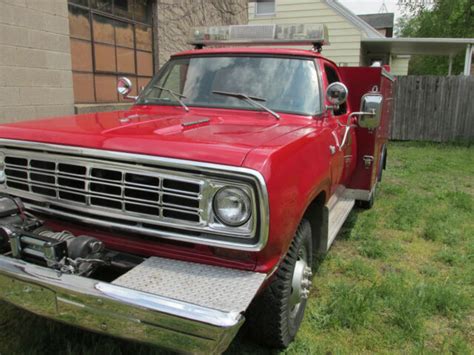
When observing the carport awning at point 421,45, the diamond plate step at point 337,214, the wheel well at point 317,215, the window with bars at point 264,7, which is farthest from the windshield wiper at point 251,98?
the window with bars at point 264,7

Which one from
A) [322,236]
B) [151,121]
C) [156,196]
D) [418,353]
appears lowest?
[418,353]

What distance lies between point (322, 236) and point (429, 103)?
435 inches

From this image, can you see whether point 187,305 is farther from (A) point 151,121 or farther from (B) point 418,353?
(B) point 418,353

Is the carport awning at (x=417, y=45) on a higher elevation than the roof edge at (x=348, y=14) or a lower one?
lower

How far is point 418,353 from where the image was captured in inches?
111

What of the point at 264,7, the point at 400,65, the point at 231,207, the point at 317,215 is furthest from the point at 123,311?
the point at 400,65

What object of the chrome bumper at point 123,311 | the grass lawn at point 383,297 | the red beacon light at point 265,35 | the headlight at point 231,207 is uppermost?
the red beacon light at point 265,35

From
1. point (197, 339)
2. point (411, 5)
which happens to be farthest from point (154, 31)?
point (411, 5)

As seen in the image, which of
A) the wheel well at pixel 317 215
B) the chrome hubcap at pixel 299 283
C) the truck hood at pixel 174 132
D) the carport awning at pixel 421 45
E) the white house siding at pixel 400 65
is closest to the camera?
the truck hood at pixel 174 132

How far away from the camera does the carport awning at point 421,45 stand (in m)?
13.5

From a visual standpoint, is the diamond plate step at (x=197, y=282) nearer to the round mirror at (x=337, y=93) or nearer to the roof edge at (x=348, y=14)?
the round mirror at (x=337, y=93)

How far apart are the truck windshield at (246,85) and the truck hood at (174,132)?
141mm

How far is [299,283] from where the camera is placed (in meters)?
2.75

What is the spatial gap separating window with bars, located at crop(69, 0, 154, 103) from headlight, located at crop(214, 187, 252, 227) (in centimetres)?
563
